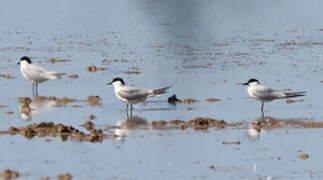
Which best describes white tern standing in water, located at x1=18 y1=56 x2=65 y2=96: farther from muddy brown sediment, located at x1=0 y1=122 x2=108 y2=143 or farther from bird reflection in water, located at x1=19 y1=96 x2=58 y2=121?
muddy brown sediment, located at x1=0 y1=122 x2=108 y2=143

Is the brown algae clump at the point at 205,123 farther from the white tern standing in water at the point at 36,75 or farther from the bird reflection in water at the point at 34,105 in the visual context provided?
the white tern standing in water at the point at 36,75

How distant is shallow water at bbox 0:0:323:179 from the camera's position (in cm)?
1351

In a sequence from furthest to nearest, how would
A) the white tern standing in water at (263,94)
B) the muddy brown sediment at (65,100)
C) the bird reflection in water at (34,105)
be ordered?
the muddy brown sediment at (65,100) → the white tern standing in water at (263,94) → the bird reflection in water at (34,105)

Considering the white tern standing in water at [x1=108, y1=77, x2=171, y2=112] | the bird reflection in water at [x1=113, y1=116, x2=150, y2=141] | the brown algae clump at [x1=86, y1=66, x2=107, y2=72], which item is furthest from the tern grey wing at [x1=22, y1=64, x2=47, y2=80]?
the bird reflection in water at [x1=113, y1=116, x2=150, y2=141]

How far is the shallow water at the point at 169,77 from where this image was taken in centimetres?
1351

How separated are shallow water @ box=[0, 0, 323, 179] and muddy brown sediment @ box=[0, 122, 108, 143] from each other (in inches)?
9.4

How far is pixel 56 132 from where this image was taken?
1548 centimetres

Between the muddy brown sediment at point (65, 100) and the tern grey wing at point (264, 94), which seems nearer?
the tern grey wing at point (264, 94)

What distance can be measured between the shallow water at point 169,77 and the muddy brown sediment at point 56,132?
0.79ft

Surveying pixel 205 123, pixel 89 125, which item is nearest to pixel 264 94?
pixel 205 123

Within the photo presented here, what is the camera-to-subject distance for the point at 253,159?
13789 millimetres

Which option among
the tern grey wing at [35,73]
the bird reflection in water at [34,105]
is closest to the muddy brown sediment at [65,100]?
the bird reflection in water at [34,105]

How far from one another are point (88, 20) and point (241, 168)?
25166 millimetres

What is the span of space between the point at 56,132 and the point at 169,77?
298 inches
